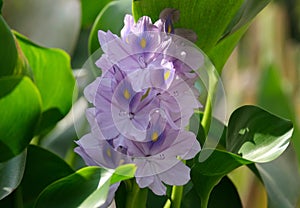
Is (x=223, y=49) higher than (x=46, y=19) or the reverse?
higher

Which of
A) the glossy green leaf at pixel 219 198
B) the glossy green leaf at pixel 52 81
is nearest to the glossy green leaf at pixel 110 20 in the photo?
the glossy green leaf at pixel 52 81

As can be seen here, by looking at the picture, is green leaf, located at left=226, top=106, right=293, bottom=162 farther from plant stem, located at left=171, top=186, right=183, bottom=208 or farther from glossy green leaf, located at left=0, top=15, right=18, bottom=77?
glossy green leaf, located at left=0, top=15, right=18, bottom=77

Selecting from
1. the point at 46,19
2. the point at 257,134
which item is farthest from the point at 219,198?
the point at 46,19

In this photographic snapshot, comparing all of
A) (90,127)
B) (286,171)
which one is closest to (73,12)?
(286,171)

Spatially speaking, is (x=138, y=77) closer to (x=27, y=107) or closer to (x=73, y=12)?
(x=27, y=107)

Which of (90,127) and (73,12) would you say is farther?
(73,12)

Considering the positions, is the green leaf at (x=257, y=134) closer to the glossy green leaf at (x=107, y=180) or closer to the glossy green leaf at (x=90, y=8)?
the glossy green leaf at (x=107, y=180)

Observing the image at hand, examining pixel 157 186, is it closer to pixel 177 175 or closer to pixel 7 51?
pixel 177 175
